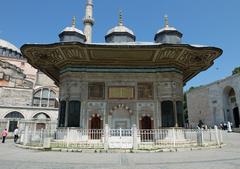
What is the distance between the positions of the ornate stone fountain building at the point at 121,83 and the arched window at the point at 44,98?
23.4 metres

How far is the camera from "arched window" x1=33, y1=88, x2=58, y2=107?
3587 cm

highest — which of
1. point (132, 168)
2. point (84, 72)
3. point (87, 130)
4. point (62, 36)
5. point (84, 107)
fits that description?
point (62, 36)

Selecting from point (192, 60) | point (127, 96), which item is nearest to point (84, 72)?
point (127, 96)

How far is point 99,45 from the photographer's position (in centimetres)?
1202

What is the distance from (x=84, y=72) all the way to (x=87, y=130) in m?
3.73

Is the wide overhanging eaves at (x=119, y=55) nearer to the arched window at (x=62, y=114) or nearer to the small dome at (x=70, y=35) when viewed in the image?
the small dome at (x=70, y=35)

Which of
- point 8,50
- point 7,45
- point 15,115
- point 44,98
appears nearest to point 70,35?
point 15,115

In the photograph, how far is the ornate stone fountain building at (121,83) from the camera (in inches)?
504

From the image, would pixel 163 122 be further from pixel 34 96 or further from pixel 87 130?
pixel 34 96

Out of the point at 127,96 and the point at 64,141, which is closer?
the point at 64,141

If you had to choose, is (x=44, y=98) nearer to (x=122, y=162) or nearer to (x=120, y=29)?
(x=120, y=29)

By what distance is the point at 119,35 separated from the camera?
16766 mm

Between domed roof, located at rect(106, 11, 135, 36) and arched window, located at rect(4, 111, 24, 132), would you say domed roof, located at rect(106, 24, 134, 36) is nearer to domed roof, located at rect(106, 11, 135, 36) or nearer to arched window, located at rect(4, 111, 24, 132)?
domed roof, located at rect(106, 11, 135, 36)

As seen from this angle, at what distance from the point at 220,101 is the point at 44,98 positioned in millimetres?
28600
